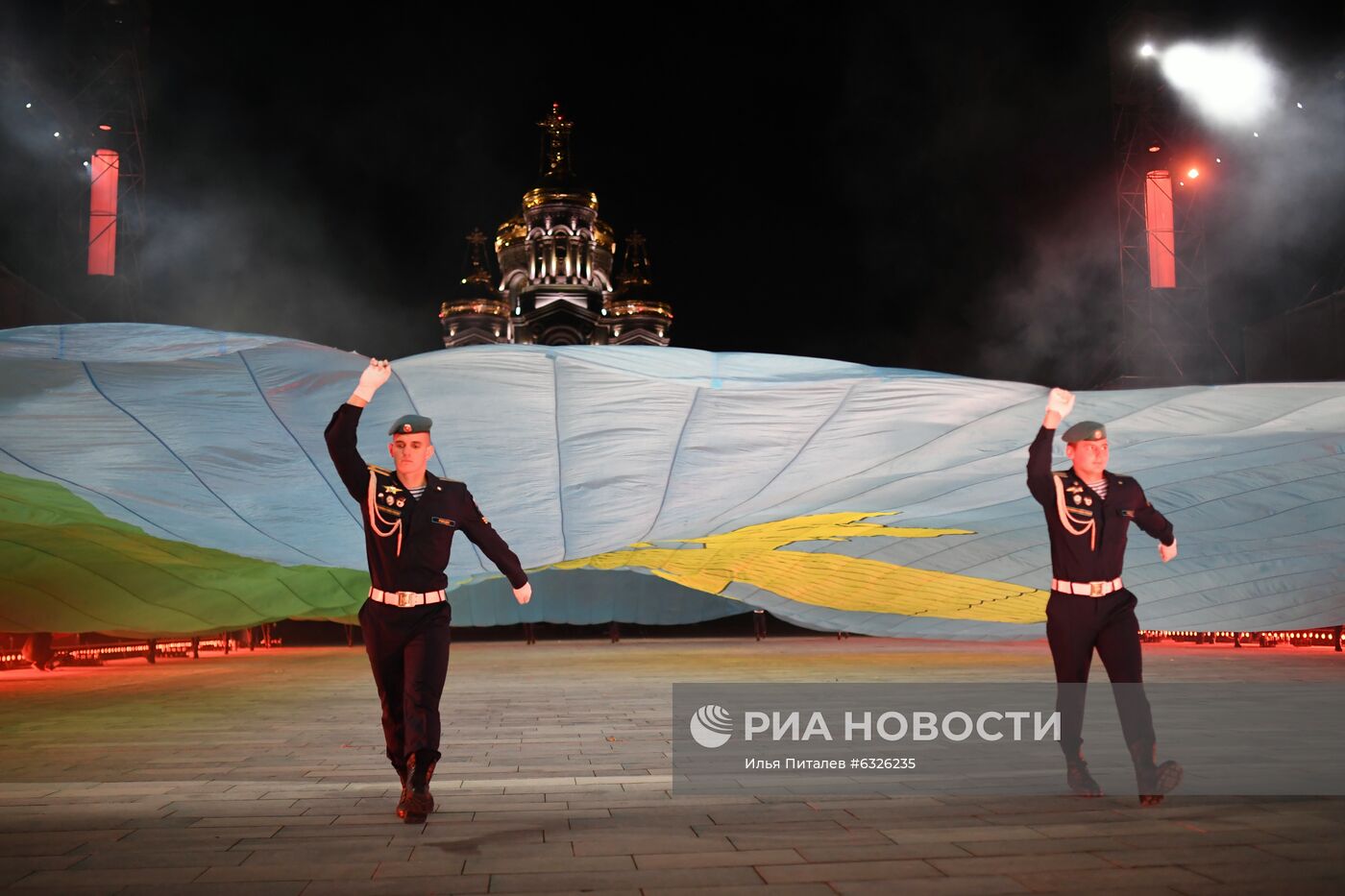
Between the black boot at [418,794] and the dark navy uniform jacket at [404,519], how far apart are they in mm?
749

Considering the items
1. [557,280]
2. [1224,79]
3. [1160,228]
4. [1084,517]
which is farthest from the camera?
[557,280]

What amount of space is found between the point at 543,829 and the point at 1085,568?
2573 millimetres

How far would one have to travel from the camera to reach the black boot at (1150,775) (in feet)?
15.1

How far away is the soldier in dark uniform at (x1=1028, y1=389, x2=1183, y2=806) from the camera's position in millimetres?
4812

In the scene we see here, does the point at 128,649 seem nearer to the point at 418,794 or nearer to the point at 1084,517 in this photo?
the point at 418,794

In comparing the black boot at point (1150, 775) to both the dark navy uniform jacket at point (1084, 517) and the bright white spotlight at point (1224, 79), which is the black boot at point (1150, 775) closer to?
the dark navy uniform jacket at point (1084, 517)

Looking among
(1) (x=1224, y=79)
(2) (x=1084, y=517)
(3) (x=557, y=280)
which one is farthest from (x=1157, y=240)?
(3) (x=557, y=280)

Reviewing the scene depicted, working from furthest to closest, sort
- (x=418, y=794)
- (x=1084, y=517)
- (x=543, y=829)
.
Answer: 1. (x=1084, y=517)
2. (x=418, y=794)
3. (x=543, y=829)

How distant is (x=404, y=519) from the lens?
191 inches

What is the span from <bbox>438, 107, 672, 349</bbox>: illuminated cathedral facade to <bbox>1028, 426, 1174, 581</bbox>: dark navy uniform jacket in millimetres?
58734

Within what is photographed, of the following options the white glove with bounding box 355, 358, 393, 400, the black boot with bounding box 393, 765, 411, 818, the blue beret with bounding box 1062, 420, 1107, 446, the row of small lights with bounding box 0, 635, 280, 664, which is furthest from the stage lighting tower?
the black boot with bounding box 393, 765, 411, 818

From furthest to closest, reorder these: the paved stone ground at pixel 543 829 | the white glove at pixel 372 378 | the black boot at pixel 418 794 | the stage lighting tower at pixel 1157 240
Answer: the stage lighting tower at pixel 1157 240, the white glove at pixel 372 378, the black boot at pixel 418 794, the paved stone ground at pixel 543 829

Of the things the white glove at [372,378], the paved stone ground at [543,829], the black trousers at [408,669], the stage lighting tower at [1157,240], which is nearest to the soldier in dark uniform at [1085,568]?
the paved stone ground at [543,829]

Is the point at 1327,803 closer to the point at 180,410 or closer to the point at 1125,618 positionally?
the point at 1125,618
